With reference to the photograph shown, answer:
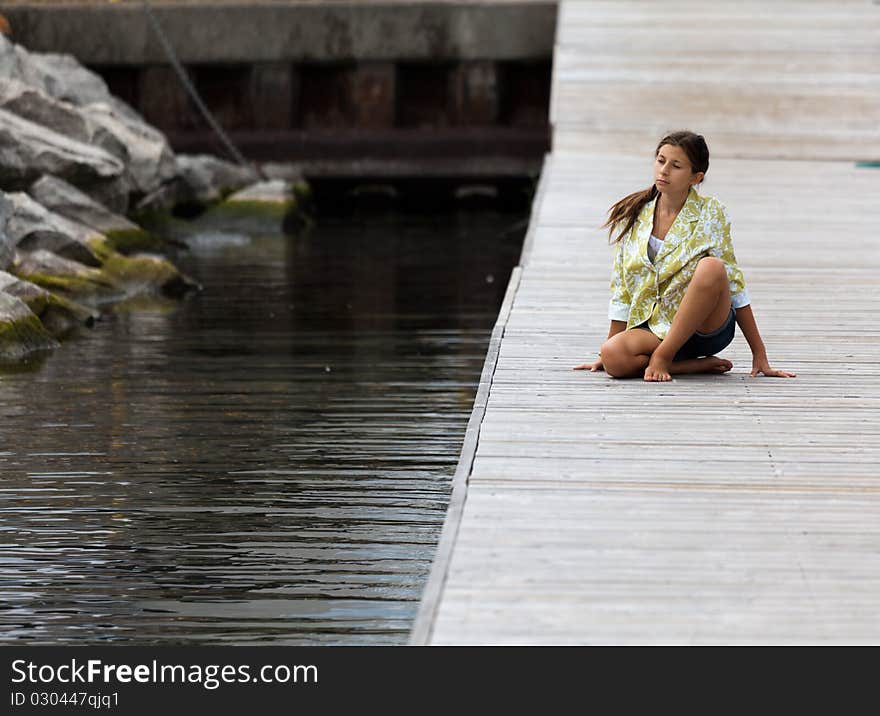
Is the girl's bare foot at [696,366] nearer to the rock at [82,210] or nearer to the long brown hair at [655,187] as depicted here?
the long brown hair at [655,187]

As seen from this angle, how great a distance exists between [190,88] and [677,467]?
38.1 ft

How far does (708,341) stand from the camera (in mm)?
6840

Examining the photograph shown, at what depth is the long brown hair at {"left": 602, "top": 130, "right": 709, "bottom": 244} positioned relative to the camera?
21.8ft

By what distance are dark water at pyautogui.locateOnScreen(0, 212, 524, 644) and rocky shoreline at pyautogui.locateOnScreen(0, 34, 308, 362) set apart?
30cm

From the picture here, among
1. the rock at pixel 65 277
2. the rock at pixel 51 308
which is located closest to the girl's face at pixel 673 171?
the rock at pixel 51 308

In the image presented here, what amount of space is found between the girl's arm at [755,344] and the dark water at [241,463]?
130cm

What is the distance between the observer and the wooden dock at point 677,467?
452 centimetres

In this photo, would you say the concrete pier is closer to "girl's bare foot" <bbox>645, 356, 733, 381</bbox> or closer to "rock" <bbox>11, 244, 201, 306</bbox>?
"rock" <bbox>11, 244, 201, 306</bbox>

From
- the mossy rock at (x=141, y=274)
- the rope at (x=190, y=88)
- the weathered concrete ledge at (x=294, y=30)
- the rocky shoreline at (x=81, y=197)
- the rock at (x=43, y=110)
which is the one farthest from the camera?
the weathered concrete ledge at (x=294, y=30)

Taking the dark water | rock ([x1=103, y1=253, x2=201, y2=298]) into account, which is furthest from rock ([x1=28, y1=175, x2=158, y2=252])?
the dark water

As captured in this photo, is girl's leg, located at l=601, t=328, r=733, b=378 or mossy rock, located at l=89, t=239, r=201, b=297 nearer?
girl's leg, located at l=601, t=328, r=733, b=378

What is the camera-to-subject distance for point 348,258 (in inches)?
570

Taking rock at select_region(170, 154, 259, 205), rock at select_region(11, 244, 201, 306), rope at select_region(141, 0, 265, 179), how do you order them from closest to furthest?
rock at select_region(11, 244, 201, 306) → rock at select_region(170, 154, 259, 205) → rope at select_region(141, 0, 265, 179)

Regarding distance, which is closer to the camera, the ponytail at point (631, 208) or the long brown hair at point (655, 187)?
the long brown hair at point (655, 187)
